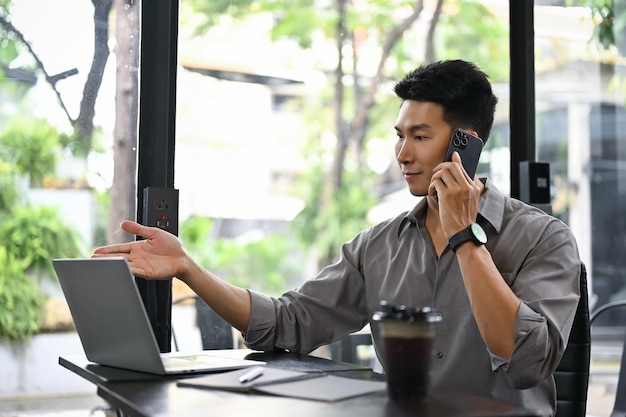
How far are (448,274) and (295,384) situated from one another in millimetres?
701

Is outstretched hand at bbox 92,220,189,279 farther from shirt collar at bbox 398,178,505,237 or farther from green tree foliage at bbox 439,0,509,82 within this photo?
green tree foliage at bbox 439,0,509,82

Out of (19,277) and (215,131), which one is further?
(215,131)

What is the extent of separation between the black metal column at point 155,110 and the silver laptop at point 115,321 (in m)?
0.79

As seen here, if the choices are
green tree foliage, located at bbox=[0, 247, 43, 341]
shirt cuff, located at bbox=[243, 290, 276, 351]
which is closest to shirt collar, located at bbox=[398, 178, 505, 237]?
shirt cuff, located at bbox=[243, 290, 276, 351]

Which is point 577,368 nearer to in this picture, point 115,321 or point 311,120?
point 115,321

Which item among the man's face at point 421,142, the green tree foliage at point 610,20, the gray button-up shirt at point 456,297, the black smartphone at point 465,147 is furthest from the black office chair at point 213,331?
the green tree foliage at point 610,20

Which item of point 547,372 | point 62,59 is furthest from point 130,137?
point 547,372

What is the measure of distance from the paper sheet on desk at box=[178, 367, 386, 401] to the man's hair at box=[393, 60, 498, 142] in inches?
33.3

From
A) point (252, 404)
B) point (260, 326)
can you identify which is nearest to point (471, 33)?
point (260, 326)

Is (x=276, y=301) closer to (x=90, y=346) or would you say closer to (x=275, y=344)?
(x=275, y=344)

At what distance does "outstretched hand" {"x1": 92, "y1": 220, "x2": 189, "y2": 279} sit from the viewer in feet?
5.48

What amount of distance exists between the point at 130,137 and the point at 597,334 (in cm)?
200

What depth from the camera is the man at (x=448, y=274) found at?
1.61m

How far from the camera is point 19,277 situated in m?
2.34
